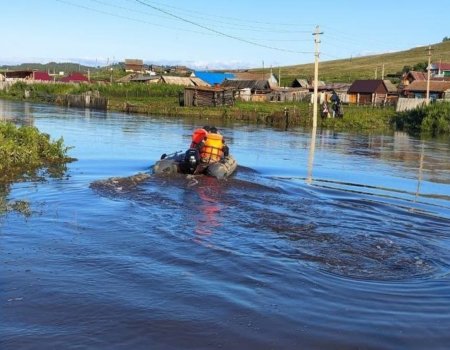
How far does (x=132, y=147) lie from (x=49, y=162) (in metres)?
7.32

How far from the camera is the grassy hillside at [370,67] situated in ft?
381

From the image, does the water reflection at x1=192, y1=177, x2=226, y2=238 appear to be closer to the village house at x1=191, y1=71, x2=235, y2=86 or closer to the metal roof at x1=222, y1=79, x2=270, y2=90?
the metal roof at x1=222, y1=79, x2=270, y2=90

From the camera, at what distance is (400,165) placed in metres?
23.0

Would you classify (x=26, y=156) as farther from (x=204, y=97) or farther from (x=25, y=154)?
(x=204, y=97)

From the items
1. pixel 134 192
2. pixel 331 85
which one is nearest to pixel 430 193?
pixel 134 192

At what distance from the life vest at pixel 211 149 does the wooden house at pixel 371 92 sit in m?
62.6

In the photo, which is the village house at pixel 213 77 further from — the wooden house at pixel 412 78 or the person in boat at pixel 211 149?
the person in boat at pixel 211 149

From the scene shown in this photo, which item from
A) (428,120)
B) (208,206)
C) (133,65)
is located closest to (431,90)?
(428,120)

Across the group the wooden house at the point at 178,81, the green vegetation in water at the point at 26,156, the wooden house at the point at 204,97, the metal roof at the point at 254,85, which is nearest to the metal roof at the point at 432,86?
the metal roof at the point at 254,85

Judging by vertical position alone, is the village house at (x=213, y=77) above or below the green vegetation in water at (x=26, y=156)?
above

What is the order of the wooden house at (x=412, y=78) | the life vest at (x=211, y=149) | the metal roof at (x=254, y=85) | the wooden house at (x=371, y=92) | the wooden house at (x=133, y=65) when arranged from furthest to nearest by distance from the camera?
the wooden house at (x=133, y=65), the wooden house at (x=412, y=78), the metal roof at (x=254, y=85), the wooden house at (x=371, y=92), the life vest at (x=211, y=149)

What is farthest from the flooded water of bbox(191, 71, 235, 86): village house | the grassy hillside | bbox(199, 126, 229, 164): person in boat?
the grassy hillside

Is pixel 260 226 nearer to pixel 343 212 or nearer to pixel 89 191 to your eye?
pixel 343 212

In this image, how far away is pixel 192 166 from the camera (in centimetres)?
1564
